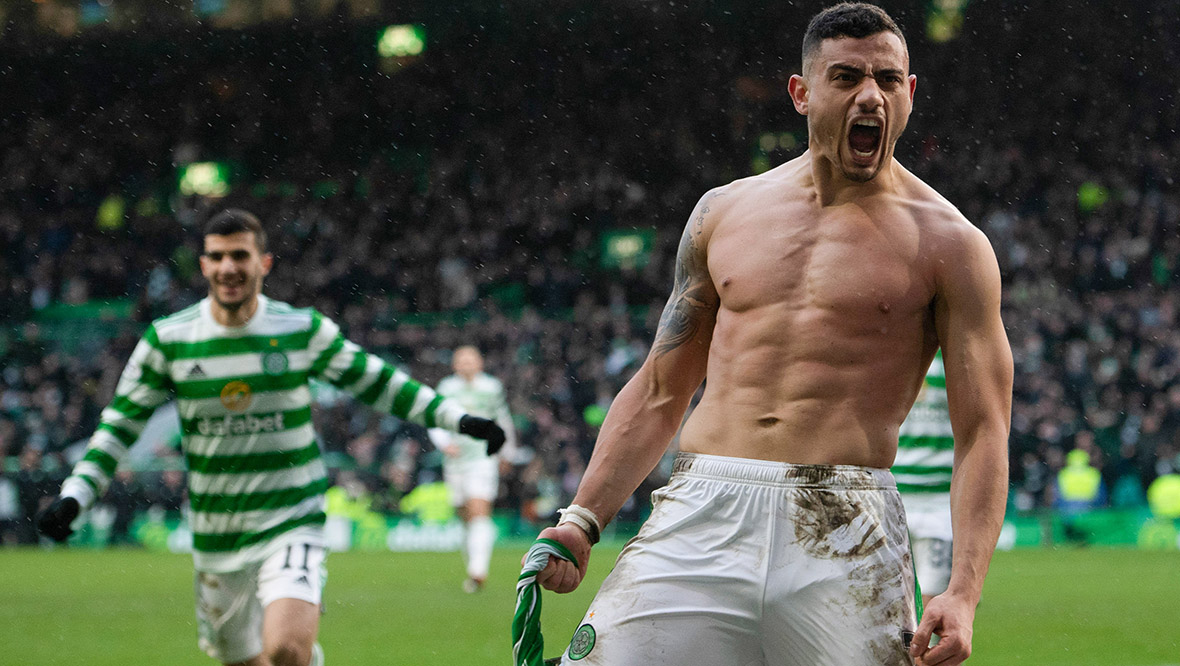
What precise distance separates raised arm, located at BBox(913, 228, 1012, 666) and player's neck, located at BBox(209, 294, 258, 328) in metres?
3.45

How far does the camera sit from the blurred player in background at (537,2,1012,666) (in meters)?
2.69

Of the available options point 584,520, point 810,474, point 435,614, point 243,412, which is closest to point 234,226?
point 243,412


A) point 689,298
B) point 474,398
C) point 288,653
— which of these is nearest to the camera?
point 689,298

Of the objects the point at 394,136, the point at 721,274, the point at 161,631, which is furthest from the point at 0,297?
the point at 721,274

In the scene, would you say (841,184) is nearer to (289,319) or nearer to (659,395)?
(659,395)

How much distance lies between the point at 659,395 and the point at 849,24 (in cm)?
93

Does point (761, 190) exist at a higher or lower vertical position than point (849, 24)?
lower

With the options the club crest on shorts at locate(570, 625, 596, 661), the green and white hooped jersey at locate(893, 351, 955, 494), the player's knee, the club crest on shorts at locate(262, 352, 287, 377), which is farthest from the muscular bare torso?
the green and white hooped jersey at locate(893, 351, 955, 494)

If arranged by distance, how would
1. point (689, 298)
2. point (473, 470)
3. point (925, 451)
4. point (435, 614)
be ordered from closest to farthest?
point (689, 298), point (925, 451), point (435, 614), point (473, 470)

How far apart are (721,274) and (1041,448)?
1752 cm

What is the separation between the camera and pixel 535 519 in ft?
66.4

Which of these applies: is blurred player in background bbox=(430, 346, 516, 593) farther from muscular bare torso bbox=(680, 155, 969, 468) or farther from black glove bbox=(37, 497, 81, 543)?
muscular bare torso bbox=(680, 155, 969, 468)

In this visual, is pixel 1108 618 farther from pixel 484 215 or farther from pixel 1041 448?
pixel 484 215

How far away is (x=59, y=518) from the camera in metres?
5.11
